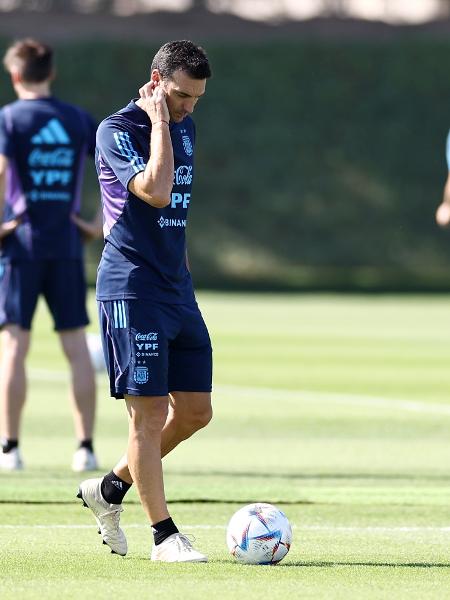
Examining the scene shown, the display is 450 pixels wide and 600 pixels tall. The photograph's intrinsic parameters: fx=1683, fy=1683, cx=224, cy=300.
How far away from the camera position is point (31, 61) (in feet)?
34.3

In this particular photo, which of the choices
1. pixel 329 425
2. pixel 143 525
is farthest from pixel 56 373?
pixel 143 525

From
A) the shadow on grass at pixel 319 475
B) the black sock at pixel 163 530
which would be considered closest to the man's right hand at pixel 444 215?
the shadow on grass at pixel 319 475

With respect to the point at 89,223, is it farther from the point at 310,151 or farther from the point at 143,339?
the point at 310,151

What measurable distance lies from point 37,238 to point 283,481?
217 centimetres

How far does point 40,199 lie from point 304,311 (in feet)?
54.9

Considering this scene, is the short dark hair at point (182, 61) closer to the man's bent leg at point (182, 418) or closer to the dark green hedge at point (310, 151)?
the man's bent leg at point (182, 418)

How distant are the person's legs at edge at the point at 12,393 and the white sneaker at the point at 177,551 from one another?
141 inches

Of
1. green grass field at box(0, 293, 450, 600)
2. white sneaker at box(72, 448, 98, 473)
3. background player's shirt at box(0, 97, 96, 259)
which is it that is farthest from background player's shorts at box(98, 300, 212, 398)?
background player's shirt at box(0, 97, 96, 259)

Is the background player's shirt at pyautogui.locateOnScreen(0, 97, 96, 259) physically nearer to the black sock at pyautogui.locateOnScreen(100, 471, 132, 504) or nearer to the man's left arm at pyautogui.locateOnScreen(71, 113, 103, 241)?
the man's left arm at pyautogui.locateOnScreen(71, 113, 103, 241)

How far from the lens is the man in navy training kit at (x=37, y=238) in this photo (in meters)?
10.5

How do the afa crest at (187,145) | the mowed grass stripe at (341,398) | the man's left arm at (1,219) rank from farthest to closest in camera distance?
the mowed grass stripe at (341,398), the man's left arm at (1,219), the afa crest at (187,145)

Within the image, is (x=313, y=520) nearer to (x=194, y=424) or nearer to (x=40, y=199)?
(x=194, y=424)

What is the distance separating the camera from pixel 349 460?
11.1 meters

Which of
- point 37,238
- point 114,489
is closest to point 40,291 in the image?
point 37,238
